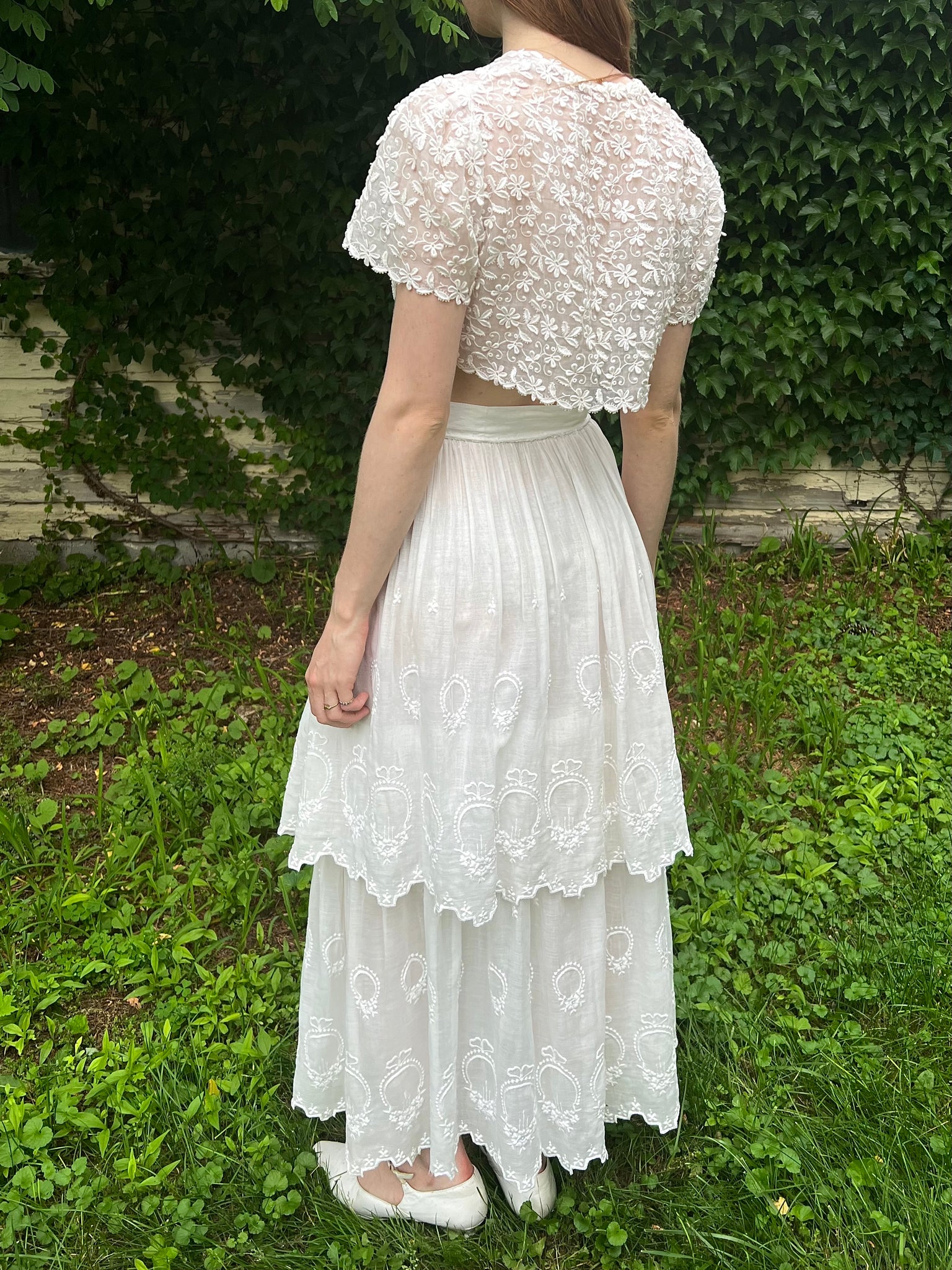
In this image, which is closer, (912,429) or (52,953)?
(52,953)

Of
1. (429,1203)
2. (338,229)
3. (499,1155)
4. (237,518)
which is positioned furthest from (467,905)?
(237,518)

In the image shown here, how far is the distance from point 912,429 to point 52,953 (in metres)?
3.88

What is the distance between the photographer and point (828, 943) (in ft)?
8.12

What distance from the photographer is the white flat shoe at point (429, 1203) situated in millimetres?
1862

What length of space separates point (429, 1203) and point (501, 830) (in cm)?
83

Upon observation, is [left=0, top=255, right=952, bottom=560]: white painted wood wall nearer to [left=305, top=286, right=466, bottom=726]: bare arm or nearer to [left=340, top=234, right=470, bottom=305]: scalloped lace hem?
[left=305, top=286, right=466, bottom=726]: bare arm

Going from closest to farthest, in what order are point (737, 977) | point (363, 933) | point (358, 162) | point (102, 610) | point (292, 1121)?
point (363, 933), point (292, 1121), point (737, 977), point (358, 162), point (102, 610)

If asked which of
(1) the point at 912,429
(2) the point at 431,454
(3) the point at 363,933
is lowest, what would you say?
(3) the point at 363,933

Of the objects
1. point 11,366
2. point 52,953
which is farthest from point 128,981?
point 11,366

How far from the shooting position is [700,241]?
5.05 feet

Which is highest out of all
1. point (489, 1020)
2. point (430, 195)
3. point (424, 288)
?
point (430, 195)

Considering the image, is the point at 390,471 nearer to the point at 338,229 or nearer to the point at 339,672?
the point at 339,672

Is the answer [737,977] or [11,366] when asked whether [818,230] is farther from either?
[11,366]

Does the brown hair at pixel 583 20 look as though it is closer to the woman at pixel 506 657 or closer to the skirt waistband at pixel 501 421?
the woman at pixel 506 657
